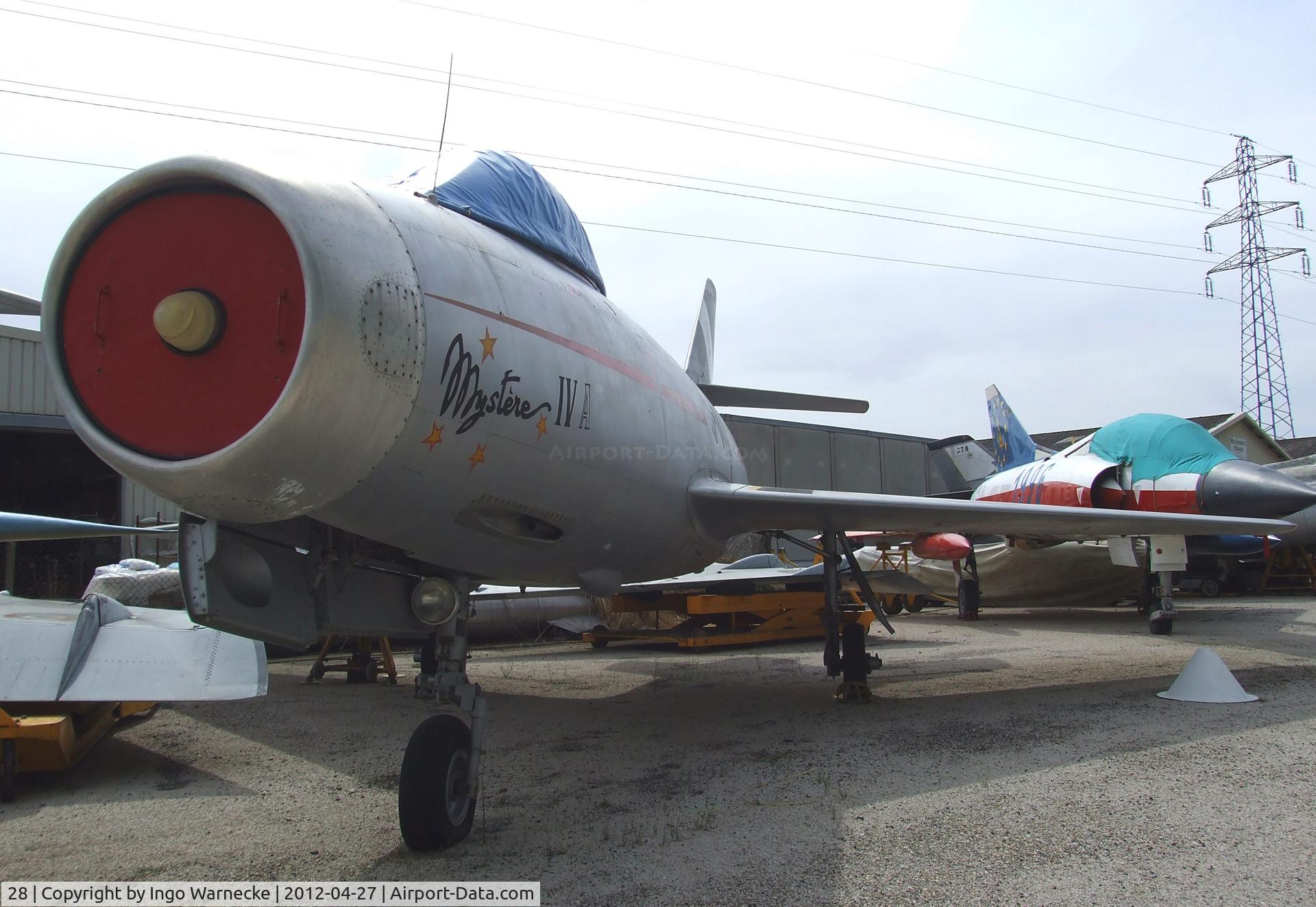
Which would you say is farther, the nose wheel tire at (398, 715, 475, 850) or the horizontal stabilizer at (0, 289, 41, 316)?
the horizontal stabilizer at (0, 289, 41, 316)

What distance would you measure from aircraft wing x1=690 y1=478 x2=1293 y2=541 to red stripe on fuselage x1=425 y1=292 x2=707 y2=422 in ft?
1.96

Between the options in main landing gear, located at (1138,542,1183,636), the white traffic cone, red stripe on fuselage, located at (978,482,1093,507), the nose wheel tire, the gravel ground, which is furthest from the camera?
red stripe on fuselage, located at (978,482,1093,507)

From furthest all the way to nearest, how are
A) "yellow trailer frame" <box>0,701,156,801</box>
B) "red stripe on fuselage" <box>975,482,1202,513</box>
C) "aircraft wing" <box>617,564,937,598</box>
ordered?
"red stripe on fuselage" <box>975,482,1202,513</box>, "aircraft wing" <box>617,564,937,598</box>, "yellow trailer frame" <box>0,701,156,801</box>

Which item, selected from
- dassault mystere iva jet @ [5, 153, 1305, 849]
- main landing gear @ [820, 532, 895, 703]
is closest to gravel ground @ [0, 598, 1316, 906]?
main landing gear @ [820, 532, 895, 703]

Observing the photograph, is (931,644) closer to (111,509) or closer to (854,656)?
(854,656)

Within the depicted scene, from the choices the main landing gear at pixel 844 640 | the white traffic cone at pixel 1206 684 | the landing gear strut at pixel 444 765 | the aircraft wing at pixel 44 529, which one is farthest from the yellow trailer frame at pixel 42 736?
the white traffic cone at pixel 1206 684

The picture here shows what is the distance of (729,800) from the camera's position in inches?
169

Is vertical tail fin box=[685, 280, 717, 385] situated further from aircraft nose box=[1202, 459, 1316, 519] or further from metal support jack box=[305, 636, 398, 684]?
aircraft nose box=[1202, 459, 1316, 519]

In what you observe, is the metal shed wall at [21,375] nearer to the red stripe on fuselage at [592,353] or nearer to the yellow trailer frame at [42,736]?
the yellow trailer frame at [42,736]

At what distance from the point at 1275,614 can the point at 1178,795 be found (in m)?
12.6

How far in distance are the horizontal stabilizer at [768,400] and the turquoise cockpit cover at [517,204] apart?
12.9 ft

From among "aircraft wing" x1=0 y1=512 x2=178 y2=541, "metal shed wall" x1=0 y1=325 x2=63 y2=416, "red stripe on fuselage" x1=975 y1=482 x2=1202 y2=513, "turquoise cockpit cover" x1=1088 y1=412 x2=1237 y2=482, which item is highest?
"metal shed wall" x1=0 y1=325 x2=63 y2=416

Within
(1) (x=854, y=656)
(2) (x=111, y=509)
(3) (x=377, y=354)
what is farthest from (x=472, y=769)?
(2) (x=111, y=509)

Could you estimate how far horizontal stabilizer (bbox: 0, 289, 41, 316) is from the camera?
4.71 m
